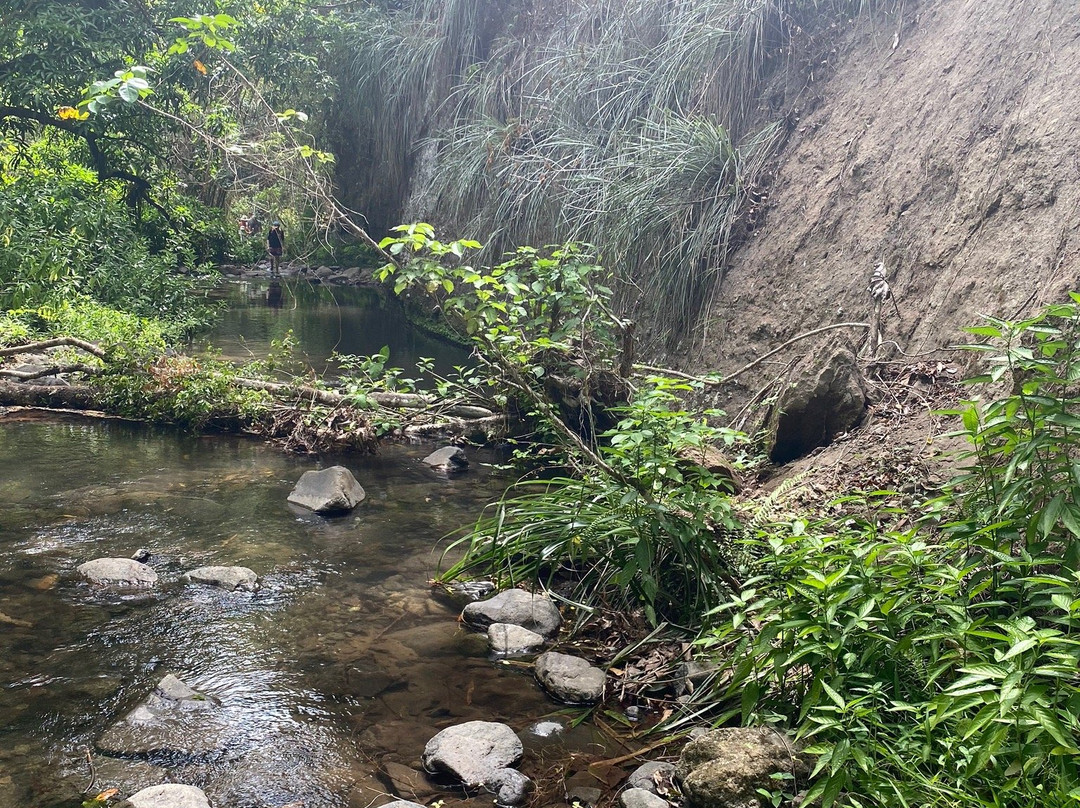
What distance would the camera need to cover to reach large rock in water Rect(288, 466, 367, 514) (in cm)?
502

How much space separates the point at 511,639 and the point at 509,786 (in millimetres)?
994

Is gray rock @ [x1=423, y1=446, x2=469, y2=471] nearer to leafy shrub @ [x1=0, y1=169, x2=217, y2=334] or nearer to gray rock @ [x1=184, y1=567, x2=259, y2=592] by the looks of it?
gray rock @ [x1=184, y1=567, x2=259, y2=592]

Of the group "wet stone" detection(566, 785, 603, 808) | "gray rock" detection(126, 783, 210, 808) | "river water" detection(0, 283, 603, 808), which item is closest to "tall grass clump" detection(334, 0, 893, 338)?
"river water" detection(0, 283, 603, 808)

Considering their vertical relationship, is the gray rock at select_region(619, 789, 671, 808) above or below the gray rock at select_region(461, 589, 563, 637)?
above

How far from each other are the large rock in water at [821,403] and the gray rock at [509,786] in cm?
269

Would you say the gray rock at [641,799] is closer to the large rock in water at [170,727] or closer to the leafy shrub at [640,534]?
the leafy shrub at [640,534]

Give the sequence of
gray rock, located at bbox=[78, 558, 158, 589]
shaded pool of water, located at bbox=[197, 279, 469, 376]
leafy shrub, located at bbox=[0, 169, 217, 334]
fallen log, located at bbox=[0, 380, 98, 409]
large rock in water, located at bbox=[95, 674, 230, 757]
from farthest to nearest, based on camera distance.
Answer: shaded pool of water, located at bbox=[197, 279, 469, 376] → leafy shrub, located at bbox=[0, 169, 217, 334] → fallen log, located at bbox=[0, 380, 98, 409] → gray rock, located at bbox=[78, 558, 158, 589] → large rock in water, located at bbox=[95, 674, 230, 757]

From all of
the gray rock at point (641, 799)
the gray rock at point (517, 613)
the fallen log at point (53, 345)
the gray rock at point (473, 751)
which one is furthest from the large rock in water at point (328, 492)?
the gray rock at point (641, 799)

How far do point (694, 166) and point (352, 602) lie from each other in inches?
170

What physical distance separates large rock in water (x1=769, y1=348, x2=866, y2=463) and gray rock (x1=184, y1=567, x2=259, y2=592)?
285cm

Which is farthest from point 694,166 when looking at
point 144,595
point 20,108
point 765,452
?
point 20,108

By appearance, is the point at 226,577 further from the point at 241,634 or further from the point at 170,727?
the point at 170,727

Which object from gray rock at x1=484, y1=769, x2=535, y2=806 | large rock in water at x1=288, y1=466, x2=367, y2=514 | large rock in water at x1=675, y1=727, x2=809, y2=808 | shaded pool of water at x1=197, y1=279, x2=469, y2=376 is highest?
large rock in water at x1=675, y1=727, x2=809, y2=808

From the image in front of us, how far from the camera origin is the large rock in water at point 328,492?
5016mm
